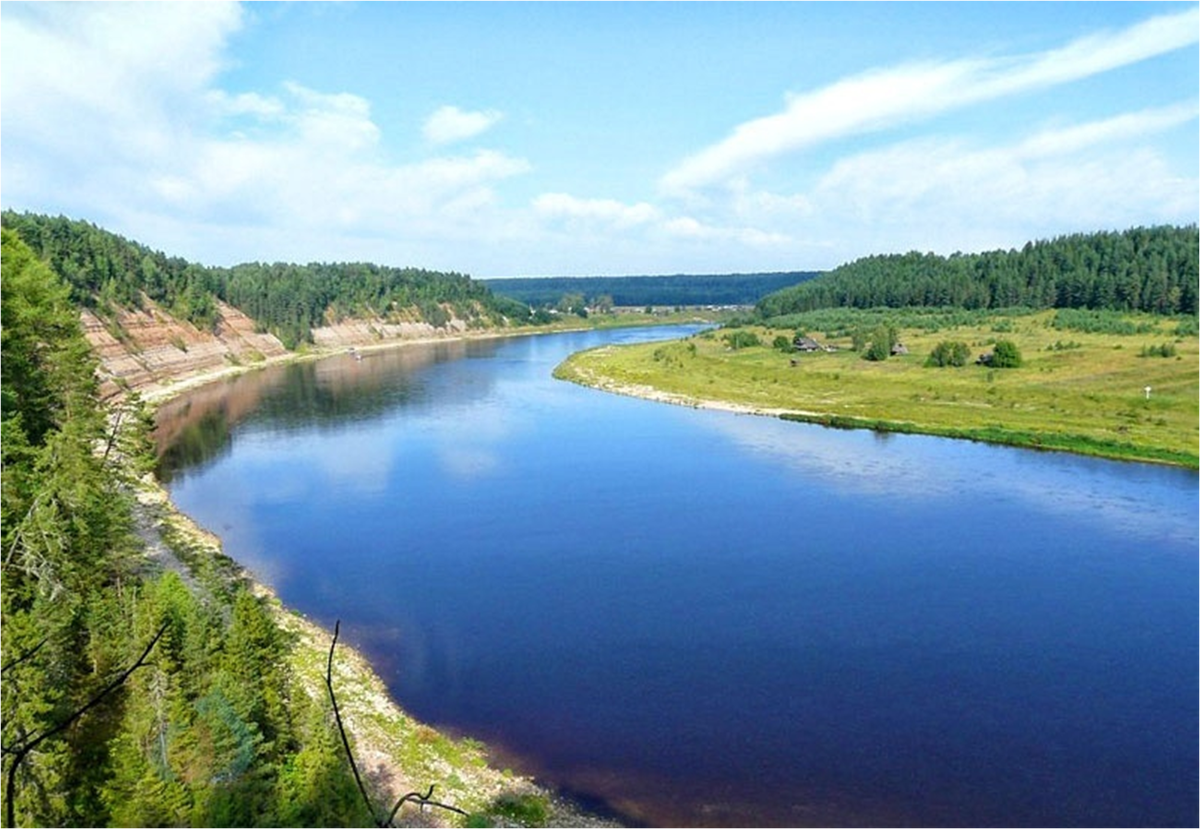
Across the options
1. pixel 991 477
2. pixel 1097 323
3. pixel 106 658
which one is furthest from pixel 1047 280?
pixel 106 658

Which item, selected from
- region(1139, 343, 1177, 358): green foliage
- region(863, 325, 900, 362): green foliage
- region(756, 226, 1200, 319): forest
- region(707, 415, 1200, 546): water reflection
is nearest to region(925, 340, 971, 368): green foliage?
region(863, 325, 900, 362): green foliage

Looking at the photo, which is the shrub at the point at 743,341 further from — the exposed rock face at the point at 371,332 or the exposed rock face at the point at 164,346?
the exposed rock face at the point at 371,332

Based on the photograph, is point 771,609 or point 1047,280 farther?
point 1047,280

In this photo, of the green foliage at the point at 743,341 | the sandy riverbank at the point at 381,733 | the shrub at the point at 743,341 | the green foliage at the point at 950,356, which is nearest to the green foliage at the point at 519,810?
the sandy riverbank at the point at 381,733

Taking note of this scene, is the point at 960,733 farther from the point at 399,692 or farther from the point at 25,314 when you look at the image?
the point at 25,314

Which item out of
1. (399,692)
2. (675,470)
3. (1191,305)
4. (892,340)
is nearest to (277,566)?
(399,692)

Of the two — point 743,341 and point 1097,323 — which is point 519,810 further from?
point 1097,323
